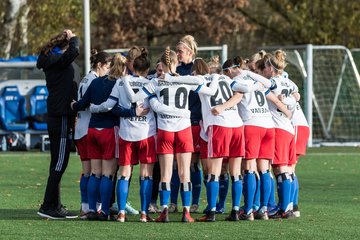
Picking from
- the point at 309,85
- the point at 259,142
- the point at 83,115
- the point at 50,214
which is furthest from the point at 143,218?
the point at 309,85

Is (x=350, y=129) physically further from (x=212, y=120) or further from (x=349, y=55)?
(x=212, y=120)

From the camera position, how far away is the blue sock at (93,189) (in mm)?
14291

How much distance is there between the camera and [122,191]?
13867 mm

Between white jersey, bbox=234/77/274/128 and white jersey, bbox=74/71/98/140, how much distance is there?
6.07ft

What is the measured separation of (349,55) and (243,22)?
1540cm

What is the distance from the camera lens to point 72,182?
65.2ft

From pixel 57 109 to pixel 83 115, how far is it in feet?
1.23

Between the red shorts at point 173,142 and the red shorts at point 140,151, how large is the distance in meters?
0.11

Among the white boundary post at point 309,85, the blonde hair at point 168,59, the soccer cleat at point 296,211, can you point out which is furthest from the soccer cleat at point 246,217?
the white boundary post at point 309,85

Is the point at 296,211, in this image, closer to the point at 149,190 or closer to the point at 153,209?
the point at 153,209

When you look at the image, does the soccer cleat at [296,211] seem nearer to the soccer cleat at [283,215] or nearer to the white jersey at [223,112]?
the soccer cleat at [283,215]

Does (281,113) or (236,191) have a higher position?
(281,113)

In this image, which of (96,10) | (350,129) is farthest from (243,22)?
(350,129)

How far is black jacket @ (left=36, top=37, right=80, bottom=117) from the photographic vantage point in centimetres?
1423
